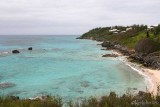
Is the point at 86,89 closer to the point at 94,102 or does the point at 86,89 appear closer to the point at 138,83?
the point at 138,83

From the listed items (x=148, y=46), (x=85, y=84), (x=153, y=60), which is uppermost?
(x=148, y=46)

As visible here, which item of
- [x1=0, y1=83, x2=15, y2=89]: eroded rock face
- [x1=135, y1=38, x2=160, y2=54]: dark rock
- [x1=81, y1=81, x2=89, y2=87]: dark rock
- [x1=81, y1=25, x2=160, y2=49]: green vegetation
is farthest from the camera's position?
[x1=81, y1=25, x2=160, y2=49]: green vegetation

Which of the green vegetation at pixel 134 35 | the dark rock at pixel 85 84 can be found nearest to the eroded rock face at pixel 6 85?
the dark rock at pixel 85 84

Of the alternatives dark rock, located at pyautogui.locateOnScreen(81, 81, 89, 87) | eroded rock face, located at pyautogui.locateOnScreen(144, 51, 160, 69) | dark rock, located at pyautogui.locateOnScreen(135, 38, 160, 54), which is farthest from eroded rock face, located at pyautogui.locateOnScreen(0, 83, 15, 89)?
dark rock, located at pyautogui.locateOnScreen(135, 38, 160, 54)

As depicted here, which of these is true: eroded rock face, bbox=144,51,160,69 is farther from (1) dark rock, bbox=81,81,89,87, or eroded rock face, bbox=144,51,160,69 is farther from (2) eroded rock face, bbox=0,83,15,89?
(2) eroded rock face, bbox=0,83,15,89

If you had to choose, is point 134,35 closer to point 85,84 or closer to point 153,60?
point 153,60

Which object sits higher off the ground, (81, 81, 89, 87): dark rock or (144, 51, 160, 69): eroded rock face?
(144, 51, 160, 69): eroded rock face

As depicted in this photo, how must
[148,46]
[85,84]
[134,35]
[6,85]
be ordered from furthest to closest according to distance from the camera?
[134,35], [148,46], [85,84], [6,85]

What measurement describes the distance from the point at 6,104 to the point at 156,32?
188ft

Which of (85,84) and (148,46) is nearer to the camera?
(85,84)

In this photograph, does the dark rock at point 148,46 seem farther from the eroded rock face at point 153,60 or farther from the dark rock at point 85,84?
the dark rock at point 85,84

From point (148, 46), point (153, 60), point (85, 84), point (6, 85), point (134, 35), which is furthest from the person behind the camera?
point (134, 35)

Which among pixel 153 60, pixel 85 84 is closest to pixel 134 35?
pixel 153 60

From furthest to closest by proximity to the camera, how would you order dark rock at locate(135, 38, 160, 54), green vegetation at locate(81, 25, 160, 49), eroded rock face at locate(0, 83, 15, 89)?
green vegetation at locate(81, 25, 160, 49) < dark rock at locate(135, 38, 160, 54) < eroded rock face at locate(0, 83, 15, 89)
